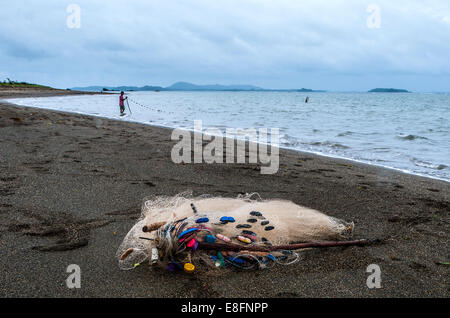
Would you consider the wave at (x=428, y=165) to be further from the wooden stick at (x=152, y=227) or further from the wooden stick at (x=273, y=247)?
the wooden stick at (x=152, y=227)

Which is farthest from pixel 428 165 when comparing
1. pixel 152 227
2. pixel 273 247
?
pixel 152 227

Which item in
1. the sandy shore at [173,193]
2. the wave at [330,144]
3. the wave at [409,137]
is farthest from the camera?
the wave at [409,137]

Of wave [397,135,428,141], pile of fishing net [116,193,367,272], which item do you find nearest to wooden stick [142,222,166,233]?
pile of fishing net [116,193,367,272]

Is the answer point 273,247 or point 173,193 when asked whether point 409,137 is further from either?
point 273,247

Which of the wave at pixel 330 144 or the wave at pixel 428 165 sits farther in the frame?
the wave at pixel 330 144

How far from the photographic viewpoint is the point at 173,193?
17.0 feet

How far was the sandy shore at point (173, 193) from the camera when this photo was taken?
2703 mm

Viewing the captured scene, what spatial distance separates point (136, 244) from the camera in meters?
3.08

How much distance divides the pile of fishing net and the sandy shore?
0.13m

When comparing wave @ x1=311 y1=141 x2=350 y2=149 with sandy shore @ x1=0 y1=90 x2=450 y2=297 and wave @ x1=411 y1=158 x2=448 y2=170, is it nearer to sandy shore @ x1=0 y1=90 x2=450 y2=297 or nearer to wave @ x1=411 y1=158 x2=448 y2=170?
wave @ x1=411 y1=158 x2=448 y2=170

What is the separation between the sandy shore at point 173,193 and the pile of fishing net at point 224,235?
0.13m

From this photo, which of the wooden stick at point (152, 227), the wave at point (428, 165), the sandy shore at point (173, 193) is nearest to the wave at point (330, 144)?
the wave at point (428, 165)

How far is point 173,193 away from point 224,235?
2152 mm

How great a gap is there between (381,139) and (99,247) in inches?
504
